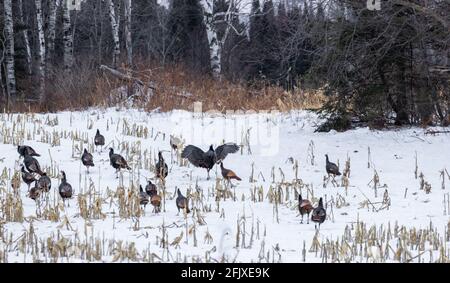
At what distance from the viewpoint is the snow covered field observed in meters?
4.64

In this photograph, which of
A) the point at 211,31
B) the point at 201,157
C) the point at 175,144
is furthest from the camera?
the point at 211,31

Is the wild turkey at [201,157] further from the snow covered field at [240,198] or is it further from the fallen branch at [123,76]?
the fallen branch at [123,76]

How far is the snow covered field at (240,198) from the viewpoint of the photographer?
183 inches

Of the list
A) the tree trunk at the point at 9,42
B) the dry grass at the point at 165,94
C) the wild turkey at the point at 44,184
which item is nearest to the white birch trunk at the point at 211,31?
the dry grass at the point at 165,94

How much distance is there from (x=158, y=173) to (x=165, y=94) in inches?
291

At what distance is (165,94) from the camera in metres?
14.7

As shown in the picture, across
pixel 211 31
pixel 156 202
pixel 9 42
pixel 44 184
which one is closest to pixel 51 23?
pixel 9 42

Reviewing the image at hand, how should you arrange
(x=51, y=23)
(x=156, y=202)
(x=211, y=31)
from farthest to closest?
(x=51, y=23)
(x=211, y=31)
(x=156, y=202)

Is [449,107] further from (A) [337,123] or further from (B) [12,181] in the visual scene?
(B) [12,181]

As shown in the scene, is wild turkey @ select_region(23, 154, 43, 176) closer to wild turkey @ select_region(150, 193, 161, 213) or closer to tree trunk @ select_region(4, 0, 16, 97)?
wild turkey @ select_region(150, 193, 161, 213)

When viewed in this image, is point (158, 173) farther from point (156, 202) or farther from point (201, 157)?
point (156, 202)

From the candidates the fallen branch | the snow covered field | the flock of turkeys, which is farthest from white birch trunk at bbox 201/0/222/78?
the flock of turkeys

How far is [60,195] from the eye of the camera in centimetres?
641

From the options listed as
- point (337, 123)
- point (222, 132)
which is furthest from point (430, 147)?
point (222, 132)
